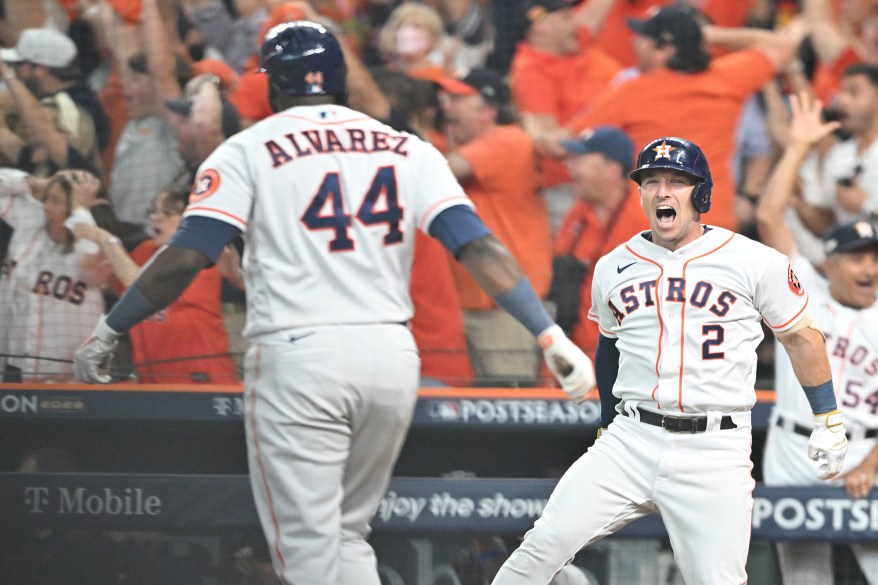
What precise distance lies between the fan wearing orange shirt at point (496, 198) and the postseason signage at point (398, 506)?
2.14 ft

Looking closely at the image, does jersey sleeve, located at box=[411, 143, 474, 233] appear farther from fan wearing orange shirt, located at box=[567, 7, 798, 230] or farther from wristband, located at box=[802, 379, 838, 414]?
→ fan wearing orange shirt, located at box=[567, 7, 798, 230]

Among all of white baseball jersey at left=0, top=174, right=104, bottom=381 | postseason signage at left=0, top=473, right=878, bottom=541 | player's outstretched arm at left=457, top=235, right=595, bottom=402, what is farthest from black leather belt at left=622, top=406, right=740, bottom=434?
white baseball jersey at left=0, top=174, right=104, bottom=381

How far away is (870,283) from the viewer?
472cm

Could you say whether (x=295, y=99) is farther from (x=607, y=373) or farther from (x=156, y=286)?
(x=607, y=373)

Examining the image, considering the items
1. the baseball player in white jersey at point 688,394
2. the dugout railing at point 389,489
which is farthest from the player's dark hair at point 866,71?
the baseball player in white jersey at point 688,394

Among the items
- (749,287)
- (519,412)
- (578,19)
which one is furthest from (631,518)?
(578,19)

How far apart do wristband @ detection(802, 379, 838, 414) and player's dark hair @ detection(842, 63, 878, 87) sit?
7.86ft

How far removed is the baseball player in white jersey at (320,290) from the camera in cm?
321

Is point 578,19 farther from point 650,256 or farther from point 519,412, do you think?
point 650,256

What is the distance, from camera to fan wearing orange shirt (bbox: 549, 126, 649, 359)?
16.7ft

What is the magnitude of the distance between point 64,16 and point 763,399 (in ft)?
11.0

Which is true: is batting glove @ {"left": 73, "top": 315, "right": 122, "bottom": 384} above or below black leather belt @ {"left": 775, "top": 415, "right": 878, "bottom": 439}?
above

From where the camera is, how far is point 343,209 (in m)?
3.25

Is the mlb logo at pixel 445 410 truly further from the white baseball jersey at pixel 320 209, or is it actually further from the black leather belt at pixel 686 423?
the white baseball jersey at pixel 320 209
